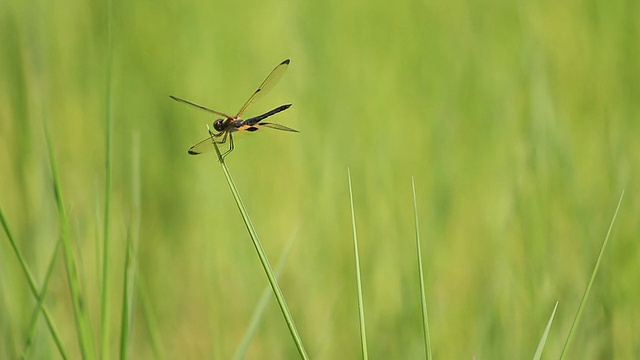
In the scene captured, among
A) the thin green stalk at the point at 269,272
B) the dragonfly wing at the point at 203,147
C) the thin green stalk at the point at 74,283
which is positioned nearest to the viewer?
the thin green stalk at the point at 269,272

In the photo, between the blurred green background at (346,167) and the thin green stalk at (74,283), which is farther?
the blurred green background at (346,167)

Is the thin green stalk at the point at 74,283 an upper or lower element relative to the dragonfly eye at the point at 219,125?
lower

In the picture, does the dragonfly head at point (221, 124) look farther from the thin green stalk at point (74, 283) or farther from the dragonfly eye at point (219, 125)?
the thin green stalk at point (74, 283)

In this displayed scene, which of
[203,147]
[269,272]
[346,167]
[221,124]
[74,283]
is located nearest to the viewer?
[269,272]

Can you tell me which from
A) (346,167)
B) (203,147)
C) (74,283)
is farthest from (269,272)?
(346,167)

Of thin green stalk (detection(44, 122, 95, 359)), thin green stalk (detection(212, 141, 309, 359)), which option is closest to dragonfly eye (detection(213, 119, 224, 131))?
thin green stalk (detection(44, 122, 95, 359))

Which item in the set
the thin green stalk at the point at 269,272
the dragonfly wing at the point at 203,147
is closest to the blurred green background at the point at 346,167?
the dragonfly wing at the point at 203,147

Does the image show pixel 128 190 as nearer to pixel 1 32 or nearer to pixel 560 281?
pixel 1 32

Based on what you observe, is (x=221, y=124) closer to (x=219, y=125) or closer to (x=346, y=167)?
(x=219, y=125)
